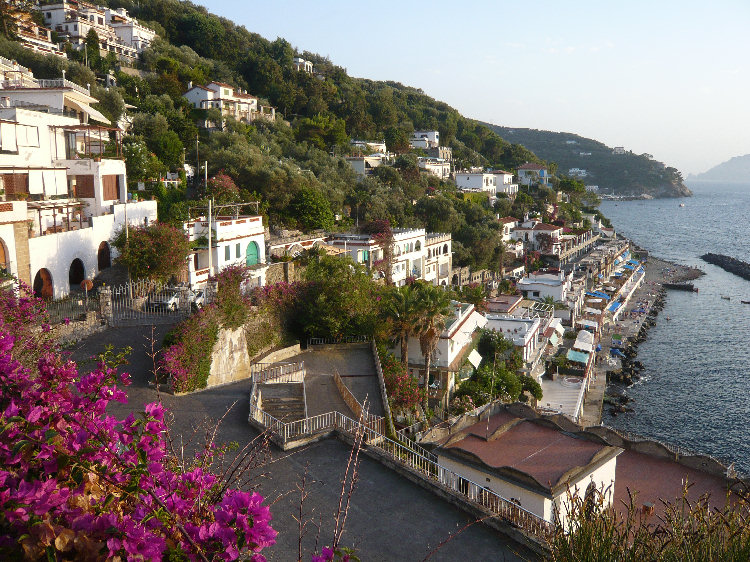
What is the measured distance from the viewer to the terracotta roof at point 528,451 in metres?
13.9

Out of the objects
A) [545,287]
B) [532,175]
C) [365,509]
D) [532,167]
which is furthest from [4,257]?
[532,167]

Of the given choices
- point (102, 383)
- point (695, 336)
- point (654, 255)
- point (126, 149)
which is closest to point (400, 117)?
point (654, 255)

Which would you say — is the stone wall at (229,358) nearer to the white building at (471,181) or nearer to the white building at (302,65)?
the white building at (471,181)

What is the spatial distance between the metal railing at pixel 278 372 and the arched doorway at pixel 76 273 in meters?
7.97

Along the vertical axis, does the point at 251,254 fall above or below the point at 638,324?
above

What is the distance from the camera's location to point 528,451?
618 inches

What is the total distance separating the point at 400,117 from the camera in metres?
95.1

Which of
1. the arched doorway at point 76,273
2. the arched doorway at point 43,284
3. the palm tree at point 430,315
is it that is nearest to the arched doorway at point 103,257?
the arched doorway at point 76,273

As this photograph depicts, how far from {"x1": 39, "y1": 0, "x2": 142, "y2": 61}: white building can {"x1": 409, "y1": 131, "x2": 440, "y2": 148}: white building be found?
137 feet

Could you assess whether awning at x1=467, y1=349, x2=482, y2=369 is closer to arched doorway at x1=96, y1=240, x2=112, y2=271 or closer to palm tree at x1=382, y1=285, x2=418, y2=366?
palm tree at x1=382, y1=285, x2=418, y2=366

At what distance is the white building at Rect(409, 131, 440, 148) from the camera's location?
3469 inches

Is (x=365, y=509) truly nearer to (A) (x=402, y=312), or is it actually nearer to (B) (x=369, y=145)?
(A) (x=402, y=312)

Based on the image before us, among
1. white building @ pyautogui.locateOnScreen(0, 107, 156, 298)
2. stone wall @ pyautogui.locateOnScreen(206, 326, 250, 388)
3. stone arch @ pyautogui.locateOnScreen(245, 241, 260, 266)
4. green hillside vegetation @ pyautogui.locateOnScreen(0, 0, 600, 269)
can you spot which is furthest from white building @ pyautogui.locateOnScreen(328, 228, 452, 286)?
stone wall @ pyautogui.locateOnScreen(206, 326, 250, 388)

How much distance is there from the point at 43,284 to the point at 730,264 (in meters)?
90.2
